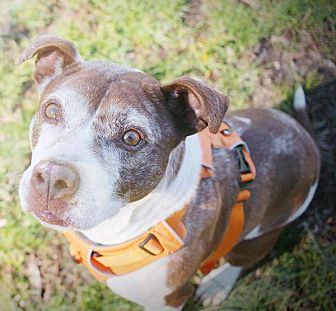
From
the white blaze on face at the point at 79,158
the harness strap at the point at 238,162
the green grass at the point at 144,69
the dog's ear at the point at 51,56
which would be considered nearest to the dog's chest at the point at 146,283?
the harness strap at the point at 238,162

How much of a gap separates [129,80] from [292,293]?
10.0ft

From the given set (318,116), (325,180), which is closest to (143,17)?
(318,116)

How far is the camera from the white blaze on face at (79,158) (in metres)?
2.89

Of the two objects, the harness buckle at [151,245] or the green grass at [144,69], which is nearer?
the harness buckle at [151,245]

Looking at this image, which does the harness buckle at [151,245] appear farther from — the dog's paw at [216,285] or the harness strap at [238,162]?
the dog's paw at [216,285]

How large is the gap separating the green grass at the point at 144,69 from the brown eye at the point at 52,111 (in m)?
1.92

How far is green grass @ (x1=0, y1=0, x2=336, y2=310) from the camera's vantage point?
16.4ft

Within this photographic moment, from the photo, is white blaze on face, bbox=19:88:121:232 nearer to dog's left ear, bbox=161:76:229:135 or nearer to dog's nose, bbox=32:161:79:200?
dog's nose, bbox=32:161:79:200

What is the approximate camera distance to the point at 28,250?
16.4ft

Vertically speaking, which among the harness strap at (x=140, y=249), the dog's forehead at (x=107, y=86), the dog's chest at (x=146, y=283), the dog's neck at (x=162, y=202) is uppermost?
the dog's forehead at (x=107, y=86)

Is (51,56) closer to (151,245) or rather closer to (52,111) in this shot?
(52,111)

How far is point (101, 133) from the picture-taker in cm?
308

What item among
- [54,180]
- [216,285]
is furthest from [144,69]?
[54,180]

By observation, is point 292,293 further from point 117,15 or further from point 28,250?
point 117,15
